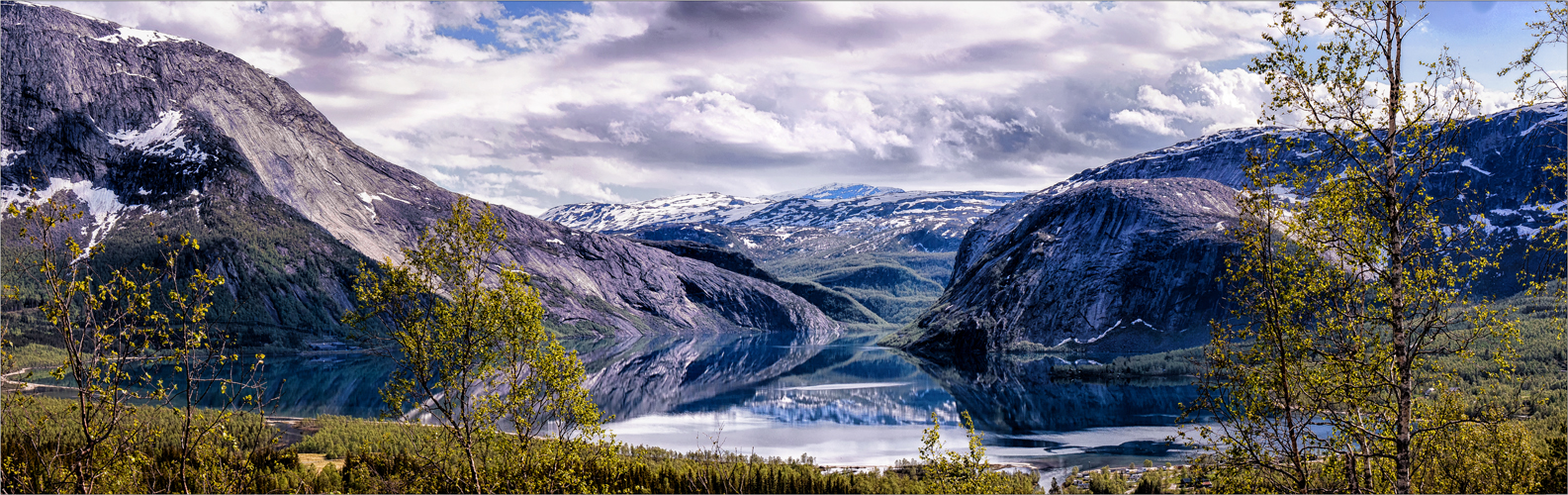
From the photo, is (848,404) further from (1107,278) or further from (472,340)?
(1107,278)

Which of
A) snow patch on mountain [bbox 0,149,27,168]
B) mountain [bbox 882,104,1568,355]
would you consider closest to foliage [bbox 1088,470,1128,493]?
mountain [bbox 882,104,1568,355]

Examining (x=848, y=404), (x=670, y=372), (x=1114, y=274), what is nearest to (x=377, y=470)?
(x=848, y=404)

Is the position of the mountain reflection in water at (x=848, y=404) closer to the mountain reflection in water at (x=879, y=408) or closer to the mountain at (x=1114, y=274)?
the mountain reflection in water at (x=879, y=408)

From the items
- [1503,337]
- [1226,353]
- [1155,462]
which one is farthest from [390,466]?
[1155,462]

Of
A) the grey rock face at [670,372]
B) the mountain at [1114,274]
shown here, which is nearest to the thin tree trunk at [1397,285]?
the grey rock face at [670,372]

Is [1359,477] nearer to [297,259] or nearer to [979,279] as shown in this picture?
[979,279]

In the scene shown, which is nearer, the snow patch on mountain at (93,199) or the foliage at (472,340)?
the foliage at (472,340)
